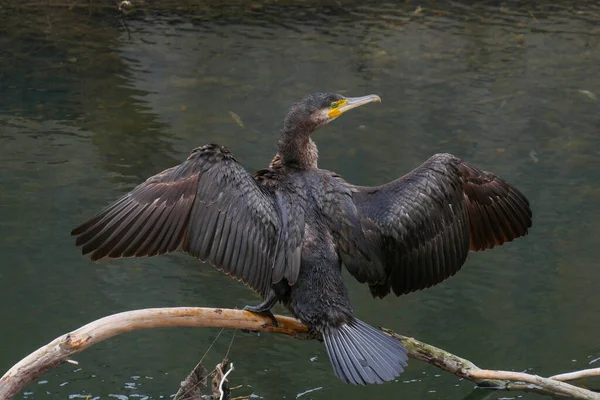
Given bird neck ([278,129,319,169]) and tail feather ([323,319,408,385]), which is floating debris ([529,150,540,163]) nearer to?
bird neck ([278,129,319,169])

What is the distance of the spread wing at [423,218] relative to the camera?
15.5 feet

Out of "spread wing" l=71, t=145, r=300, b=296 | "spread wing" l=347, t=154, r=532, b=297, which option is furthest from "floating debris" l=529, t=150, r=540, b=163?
"spread wing" l=71, t=145, r=300, b=296

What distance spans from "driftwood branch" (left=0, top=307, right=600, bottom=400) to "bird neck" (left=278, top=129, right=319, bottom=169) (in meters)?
0.84

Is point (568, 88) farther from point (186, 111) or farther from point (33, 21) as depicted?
point (33, 21)

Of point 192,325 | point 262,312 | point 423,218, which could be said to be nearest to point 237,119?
point 423,218

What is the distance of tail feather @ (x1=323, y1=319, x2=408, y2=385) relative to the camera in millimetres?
4105

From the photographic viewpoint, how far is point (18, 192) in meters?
7.68

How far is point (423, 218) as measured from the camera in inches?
187

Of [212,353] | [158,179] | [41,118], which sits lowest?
[212,353]

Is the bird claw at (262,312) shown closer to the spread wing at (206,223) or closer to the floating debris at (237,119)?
the spread wing at (206,223)

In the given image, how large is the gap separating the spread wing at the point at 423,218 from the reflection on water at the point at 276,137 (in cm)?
111

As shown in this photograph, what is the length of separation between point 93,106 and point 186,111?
849 millimetres

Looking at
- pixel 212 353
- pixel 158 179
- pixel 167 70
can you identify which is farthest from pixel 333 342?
pixel 167 70

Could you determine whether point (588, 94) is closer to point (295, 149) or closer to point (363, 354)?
point (295, 149)
